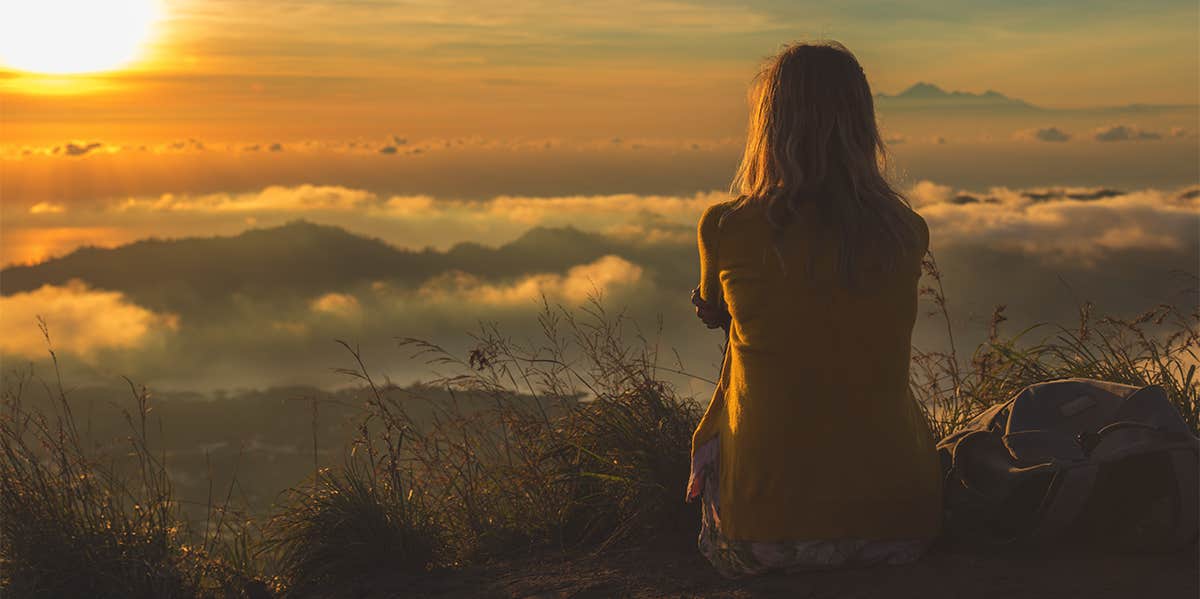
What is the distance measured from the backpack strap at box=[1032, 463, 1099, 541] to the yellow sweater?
0.36m

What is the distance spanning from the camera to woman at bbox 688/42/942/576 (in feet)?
11.0

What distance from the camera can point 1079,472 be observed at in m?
3.41

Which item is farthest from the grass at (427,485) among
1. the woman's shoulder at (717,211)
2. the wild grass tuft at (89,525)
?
the woman's shoulder at (717,211)

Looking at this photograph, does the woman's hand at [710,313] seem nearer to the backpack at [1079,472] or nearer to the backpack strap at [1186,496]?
the backpack at [1079,472]

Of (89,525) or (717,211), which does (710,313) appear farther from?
(89,525)

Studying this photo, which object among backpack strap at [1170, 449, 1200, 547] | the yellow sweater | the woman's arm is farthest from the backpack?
the woman's arm

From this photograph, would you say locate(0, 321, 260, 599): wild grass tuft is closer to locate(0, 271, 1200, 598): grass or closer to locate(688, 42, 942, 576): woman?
locate(0, 271, 1200, 598): grass

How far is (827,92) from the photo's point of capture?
336cm

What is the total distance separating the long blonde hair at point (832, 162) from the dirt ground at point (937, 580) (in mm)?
1072

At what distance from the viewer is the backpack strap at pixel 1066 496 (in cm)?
342

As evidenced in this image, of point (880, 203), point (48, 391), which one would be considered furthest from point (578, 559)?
point (48, 391)

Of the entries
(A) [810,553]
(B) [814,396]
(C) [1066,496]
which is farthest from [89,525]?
(C) [1066,496]

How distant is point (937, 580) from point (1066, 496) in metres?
0.52

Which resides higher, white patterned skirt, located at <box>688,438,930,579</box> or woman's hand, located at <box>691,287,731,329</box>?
woman's hand, located at <box>691,287,731,329</box>
